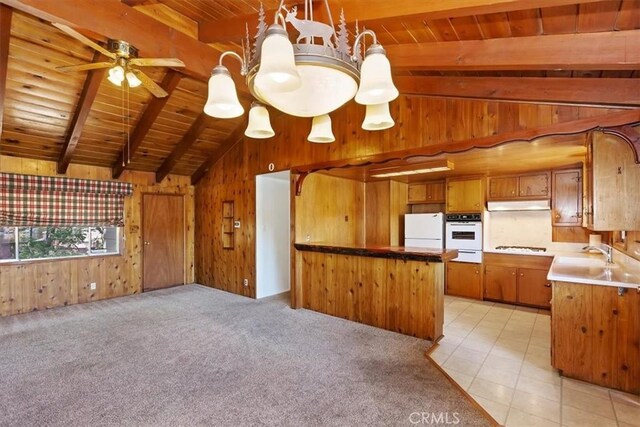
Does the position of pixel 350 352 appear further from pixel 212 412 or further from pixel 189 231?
pixel 189 231

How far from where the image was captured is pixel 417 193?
248 inches

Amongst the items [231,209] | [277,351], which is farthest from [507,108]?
[231,209]

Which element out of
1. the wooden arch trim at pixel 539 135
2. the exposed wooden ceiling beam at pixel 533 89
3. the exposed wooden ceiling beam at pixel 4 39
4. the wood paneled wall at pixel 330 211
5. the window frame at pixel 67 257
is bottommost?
the window frame at pixel 67 257

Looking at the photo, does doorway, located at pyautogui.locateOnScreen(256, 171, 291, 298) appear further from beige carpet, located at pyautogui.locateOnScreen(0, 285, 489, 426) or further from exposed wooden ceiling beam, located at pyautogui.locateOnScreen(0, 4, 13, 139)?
exposed wooden ceiling beam, located at pyautogui.locateOnScreen(0, 4, 13, 139)

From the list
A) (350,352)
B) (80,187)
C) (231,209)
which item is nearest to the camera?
(350,352)

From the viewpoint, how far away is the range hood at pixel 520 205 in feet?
16.4

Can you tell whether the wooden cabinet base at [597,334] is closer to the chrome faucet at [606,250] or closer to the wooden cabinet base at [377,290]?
the wooden cabinet base at [377,290]

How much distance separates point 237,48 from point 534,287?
5374mm

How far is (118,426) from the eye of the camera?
216cm

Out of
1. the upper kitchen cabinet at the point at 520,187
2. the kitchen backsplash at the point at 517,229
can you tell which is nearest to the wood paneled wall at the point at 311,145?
the upper kitchen cabinet at the point at 520,187

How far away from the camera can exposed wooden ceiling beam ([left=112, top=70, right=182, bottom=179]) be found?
3.92 meters

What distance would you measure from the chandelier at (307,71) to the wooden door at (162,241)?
204 inches

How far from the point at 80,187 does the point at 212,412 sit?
15.9 ft

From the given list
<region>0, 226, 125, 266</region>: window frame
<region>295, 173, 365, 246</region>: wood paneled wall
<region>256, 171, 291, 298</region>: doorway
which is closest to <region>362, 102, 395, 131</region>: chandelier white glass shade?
<region>295, 173, 365, 246</region>: wood paneled wall
